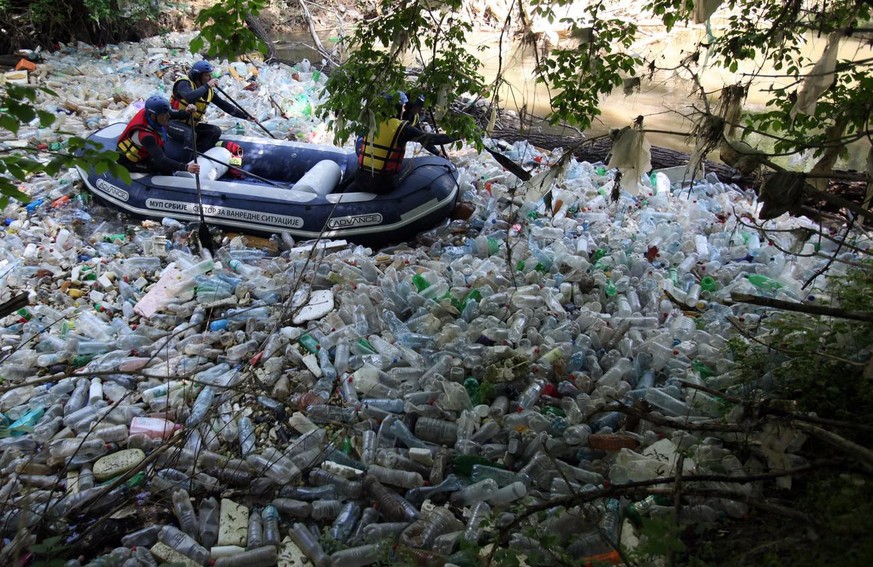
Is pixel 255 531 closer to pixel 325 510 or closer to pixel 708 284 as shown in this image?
pixel 325 510

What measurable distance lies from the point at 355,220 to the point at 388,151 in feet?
2.04

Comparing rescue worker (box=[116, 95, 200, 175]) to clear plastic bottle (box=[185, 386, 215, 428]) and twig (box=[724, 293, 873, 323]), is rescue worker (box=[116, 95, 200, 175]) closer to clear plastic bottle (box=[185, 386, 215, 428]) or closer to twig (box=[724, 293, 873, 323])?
clear plastic bottle (box=[185, 386, 215, 428])

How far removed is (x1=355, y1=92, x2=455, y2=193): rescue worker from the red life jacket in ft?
5.84

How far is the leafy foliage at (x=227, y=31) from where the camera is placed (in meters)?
2.95

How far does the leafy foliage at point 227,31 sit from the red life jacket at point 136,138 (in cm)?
281

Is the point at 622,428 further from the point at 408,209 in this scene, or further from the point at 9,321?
the point at 9,321

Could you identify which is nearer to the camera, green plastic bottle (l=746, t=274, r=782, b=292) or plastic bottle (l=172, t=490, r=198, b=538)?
plastic bottle (l=172, t=490, r=198, b=538)

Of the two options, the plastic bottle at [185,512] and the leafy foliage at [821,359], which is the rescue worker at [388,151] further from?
the plastic bottle at [185,512]

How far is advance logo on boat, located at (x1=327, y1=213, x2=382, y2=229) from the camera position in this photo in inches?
215

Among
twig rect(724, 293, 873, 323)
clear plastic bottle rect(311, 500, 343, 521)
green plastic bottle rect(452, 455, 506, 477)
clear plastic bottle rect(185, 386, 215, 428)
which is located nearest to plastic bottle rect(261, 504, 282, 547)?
clear plastic bottle rect(311, 500, 343, 521)

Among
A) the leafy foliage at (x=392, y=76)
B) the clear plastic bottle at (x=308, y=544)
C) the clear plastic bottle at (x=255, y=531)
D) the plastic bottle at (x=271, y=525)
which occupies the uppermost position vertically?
the leafy foliage at (x=392, y=76)

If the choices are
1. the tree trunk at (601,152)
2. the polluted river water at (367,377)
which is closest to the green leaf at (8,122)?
the polluted river water at (367,377)

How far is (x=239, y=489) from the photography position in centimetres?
294

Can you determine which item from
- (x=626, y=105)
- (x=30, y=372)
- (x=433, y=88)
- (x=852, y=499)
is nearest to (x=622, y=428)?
(x=852, y=499)
